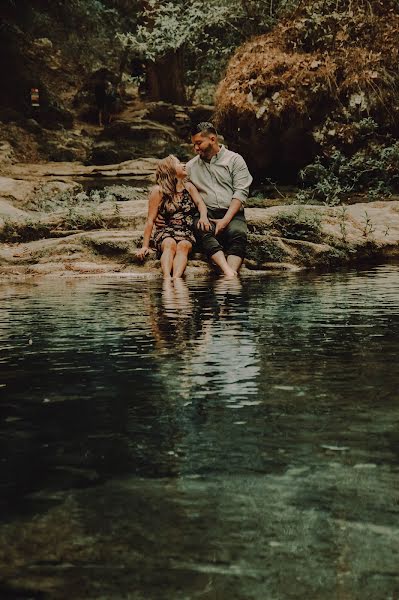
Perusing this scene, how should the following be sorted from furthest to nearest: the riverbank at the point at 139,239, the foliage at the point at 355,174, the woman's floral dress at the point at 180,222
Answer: the foliage at the point at 355,174 → the riverbank at the point at 139,239 → the woman's floral dress at the point at 180,222

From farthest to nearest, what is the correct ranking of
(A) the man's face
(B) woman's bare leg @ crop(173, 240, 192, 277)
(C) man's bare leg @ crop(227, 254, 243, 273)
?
(A) the man's face, (C) man's bare leg @ crop(227, 254, 243, 273), (B) woman's bare leg @ crop(173, 240, 192, 277)

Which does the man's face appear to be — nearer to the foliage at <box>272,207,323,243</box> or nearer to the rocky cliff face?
the foliage at <box>272,207,323,243</box>

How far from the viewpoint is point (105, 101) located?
31125mm

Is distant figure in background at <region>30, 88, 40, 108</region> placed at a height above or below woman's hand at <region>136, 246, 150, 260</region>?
above

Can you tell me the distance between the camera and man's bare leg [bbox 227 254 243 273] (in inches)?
375

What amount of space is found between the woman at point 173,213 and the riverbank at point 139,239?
34 cm

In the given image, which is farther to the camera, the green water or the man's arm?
the man's arm

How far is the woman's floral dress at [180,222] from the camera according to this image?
9.77 m

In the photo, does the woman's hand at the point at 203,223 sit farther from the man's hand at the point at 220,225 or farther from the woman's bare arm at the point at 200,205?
the man's hand at the point at 220,225

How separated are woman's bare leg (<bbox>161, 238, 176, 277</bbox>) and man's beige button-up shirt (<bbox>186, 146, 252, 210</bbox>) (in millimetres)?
952

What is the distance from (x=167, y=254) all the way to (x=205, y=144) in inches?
62.1

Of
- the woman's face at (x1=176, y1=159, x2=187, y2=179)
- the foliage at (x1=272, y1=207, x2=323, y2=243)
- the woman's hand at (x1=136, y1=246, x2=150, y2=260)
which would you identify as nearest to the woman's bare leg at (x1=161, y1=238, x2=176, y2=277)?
the woman's hand at (x1=136, y1=246, x2=150, y2=260)

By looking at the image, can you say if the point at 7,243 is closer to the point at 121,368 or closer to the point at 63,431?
the point at 121,368

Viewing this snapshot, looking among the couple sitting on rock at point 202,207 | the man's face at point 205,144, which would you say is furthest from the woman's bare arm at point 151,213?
the man's face at point 205,144
